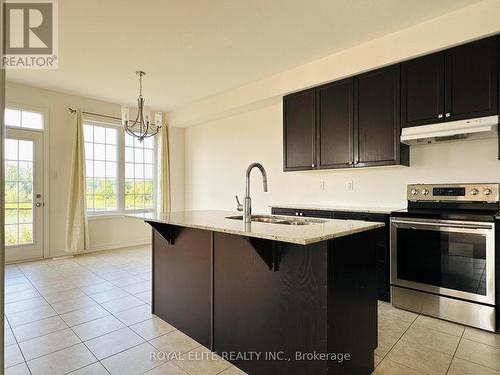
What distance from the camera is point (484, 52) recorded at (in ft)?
8.31

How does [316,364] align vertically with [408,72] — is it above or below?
below

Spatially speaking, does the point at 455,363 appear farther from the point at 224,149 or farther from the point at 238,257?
the point at 224,149

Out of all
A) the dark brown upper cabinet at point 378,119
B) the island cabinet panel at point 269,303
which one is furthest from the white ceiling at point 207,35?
the island cabinet panel at point 269,303

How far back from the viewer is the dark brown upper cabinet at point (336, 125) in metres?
3.42

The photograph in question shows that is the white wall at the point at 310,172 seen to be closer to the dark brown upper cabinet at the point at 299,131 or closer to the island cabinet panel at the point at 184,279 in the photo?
the dark brown upper cabinet at the point at 299,131

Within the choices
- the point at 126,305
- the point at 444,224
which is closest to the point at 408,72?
the point at 444,224

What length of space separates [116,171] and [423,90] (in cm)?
509

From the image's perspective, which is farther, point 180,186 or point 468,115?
point 180,186

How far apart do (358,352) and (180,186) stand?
5264mm

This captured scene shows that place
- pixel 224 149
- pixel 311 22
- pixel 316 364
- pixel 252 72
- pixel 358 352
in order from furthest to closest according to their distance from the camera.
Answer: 1. pixel 224 149
2. pixel 252 72
3. pixel 311 22
4. pixel 358 352
5. pixel 316 364

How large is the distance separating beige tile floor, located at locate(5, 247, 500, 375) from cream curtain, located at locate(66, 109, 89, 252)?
152cm

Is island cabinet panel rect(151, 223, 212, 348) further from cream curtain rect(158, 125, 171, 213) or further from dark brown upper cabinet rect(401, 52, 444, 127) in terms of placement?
cream curtain rect(158, 125, 171, 213)

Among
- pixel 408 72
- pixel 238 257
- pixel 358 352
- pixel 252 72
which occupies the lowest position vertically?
pixel 358 352

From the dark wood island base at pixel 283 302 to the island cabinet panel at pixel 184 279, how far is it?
0.04ft
